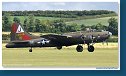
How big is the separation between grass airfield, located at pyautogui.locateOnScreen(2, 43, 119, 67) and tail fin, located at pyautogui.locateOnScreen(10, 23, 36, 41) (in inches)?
4.4

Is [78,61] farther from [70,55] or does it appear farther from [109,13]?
[109,13]

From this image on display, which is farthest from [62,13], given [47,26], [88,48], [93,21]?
[88,48]

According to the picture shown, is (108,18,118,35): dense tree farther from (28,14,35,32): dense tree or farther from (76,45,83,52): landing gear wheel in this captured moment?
(28,14,35,32): dense tree

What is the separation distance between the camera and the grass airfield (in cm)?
538

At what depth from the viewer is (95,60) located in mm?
5402

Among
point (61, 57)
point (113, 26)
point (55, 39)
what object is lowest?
point (61, 57)

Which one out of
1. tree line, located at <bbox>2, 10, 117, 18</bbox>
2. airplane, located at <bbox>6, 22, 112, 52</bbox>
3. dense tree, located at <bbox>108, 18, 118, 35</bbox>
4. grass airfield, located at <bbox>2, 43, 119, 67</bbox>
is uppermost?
tree line, located at <bbox>2, 10, 117, 18</bbox>

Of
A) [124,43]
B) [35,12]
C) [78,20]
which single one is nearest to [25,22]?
[35,12]

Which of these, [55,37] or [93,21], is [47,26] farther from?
[93,21]

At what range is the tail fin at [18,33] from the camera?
18.0 ft

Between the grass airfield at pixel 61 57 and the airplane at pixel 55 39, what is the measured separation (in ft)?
0.14

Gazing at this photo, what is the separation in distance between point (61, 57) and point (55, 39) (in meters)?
0.20

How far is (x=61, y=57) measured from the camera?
5.44 meters

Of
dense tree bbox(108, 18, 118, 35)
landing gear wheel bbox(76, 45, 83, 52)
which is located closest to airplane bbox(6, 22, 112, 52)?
landing gear wheel bbox(76, 45, 83, 52)
